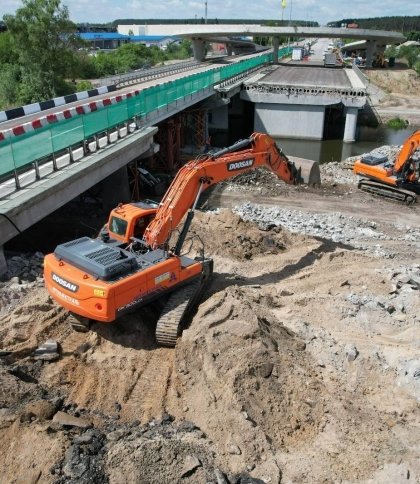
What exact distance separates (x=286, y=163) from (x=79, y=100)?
17775mm

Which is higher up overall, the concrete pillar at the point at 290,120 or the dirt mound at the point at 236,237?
the dirt mound at the point at 236,237

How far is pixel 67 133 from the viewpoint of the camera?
15273 mm

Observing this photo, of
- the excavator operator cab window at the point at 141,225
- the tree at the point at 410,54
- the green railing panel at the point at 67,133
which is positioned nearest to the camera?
the excavator operator cab window at the point at 141,225

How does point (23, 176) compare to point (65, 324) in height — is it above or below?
above

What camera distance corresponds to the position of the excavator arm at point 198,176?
10789 mm

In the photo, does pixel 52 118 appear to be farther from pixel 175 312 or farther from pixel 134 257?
pixel 175 312

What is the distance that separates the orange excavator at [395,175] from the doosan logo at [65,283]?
1700 cm

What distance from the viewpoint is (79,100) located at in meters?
28.0

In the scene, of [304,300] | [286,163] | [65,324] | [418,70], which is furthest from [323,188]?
[418,70]

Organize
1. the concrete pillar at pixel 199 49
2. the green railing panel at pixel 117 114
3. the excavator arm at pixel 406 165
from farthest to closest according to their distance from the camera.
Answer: the concrete pillar at pixel 199 49 → the excavator arm at pixel 406 165 → the green railing panel at pixel 117 114

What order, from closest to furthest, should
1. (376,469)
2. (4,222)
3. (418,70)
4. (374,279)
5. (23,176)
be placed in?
(376,469) < (4,222) < (374,279) < (23,176) < (418,70)

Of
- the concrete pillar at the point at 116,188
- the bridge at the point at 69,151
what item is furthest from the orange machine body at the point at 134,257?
the concrete pillar at the point at 116,188

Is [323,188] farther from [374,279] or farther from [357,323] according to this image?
[357,323]

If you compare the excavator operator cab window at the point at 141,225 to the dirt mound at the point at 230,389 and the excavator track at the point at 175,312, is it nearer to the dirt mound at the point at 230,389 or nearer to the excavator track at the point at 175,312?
the excavator track at the point at 175,312
